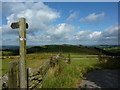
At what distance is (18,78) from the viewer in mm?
3287

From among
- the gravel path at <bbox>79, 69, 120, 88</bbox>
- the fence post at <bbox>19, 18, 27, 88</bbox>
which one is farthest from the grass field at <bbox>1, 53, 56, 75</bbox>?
the fence post at <bbox>19, 18, 27, 88</bbox>

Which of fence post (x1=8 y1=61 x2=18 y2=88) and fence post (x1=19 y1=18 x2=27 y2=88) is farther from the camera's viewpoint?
fence post (x1=19 y1=18 x2=27 y2=88)

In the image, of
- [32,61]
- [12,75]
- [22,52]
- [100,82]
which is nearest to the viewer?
[12,75]

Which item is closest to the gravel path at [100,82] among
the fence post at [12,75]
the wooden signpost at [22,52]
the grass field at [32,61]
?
the wooden signpost at [22,52]

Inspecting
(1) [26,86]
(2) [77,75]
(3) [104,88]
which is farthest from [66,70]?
(1) [26,86]

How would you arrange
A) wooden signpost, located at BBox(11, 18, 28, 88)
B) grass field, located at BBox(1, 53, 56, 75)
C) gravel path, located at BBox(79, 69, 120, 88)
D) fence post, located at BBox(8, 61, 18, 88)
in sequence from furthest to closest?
grass field, located at BBox(1, 53, 56, 75) → gravel path, located at BBox(79, 69, 120, 88) → wooden signpost, located at BBox(11, 18, 28, 88) → fence post, located at BBox(8, 61, 18, 88)

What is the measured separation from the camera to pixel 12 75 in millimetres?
3096

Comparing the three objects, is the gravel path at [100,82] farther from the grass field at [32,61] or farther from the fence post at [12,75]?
the grass field at [32,61]

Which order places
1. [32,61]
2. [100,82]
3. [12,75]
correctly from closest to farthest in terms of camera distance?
1. [12,75]
2. [100,82]
3. [32,61]

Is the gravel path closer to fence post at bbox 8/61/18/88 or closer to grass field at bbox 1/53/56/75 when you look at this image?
fence post at bbox 8/61/18/88

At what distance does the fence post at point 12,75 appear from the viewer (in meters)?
3.06

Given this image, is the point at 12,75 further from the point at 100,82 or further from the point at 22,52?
the point at 100,82

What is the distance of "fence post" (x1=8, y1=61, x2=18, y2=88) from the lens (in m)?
3.06

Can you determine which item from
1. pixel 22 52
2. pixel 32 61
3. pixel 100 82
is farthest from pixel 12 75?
pixel 32 61
